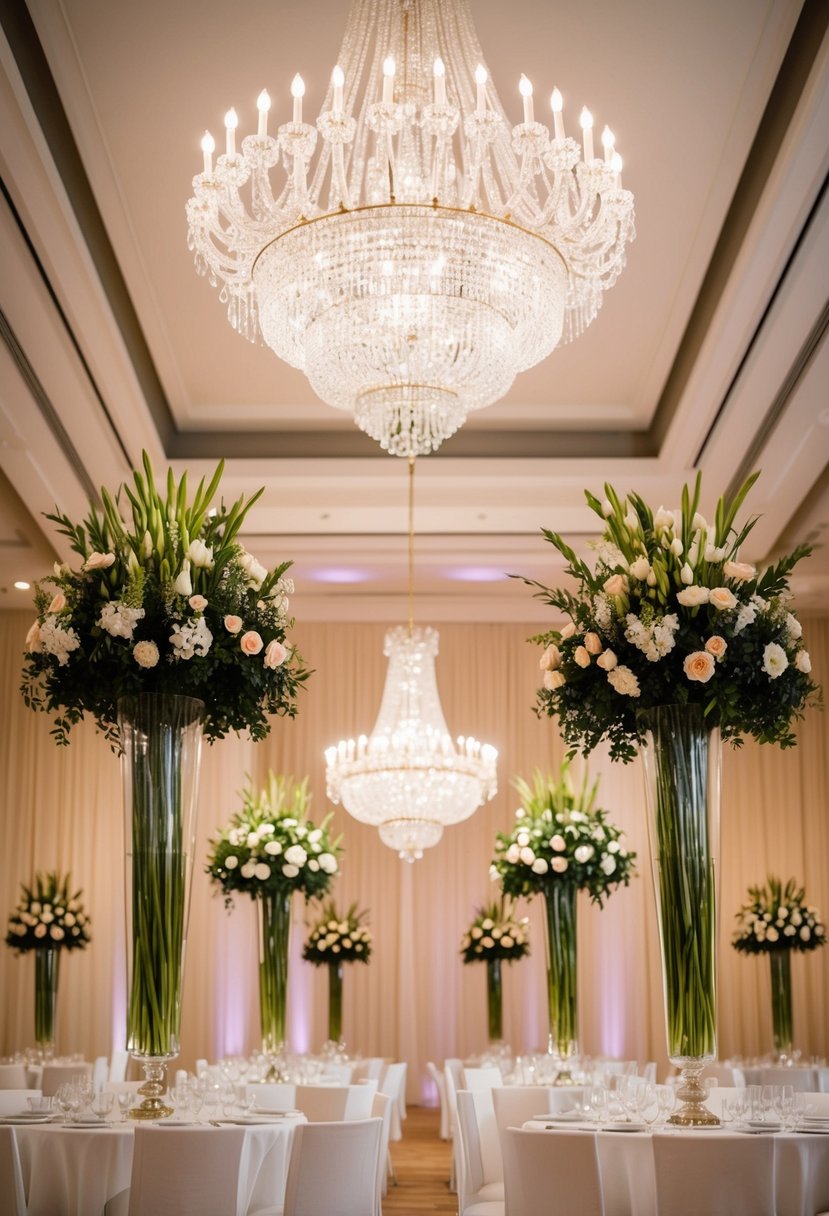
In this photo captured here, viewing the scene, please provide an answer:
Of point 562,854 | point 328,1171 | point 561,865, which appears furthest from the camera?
point 562,854

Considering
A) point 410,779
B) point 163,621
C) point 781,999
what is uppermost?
point 163,621

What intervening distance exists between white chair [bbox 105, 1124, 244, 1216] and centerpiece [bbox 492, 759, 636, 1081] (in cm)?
431

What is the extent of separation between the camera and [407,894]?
523 inches

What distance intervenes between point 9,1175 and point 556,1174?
171 centimetres

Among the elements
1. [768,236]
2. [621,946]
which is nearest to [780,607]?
[768,236]

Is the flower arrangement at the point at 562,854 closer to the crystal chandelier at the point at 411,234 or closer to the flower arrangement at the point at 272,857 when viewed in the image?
the flower arrangement at the point at 272,857

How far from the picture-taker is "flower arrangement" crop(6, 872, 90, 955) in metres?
10.9

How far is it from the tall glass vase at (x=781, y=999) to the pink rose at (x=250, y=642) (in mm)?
7744

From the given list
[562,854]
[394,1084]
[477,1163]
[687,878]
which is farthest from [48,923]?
[687,878]

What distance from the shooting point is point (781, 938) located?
437 inches

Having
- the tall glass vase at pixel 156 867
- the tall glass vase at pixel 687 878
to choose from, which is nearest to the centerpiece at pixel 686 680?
the tall glass vase at pixel 687 878

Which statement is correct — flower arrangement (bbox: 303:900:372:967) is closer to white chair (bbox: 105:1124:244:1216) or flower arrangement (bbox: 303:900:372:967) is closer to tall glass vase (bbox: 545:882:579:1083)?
tall glass vase (bbox: 545:882:579:1083)

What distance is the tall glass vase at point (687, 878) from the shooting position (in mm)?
4676

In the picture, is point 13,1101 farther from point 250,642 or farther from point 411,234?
point 411,234
